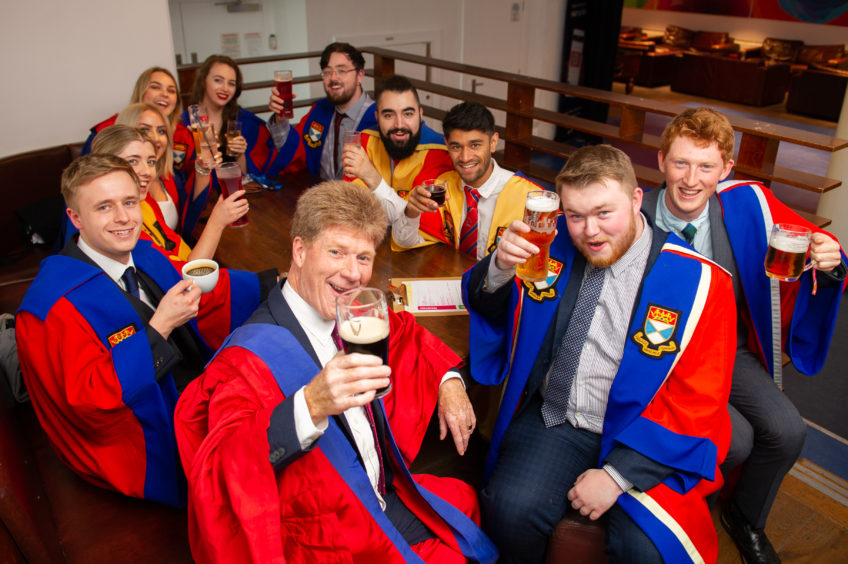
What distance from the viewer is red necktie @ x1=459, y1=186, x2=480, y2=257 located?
2939 mm

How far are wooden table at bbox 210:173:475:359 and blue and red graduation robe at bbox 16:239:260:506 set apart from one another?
35.4 inches

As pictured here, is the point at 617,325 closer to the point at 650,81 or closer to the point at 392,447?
the point at 392,447

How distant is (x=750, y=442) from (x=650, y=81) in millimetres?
10701

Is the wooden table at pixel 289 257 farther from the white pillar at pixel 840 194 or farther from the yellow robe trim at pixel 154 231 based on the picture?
the white pillar at pixel 840 194

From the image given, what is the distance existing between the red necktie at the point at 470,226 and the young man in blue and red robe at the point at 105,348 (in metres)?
1.31

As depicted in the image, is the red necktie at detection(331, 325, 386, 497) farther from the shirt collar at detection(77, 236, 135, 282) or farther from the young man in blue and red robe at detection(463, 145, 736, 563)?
the shirt collar at detection(77, 236, 135, 282)

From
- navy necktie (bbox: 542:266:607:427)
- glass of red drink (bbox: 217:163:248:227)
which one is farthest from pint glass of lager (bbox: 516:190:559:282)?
glass of red drink (bbox: 217:163:248:227)

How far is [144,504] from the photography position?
197 cm

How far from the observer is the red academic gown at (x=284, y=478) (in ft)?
4.44

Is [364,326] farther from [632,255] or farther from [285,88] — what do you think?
[285,88]

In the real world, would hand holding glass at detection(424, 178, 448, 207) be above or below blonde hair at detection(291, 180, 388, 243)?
below

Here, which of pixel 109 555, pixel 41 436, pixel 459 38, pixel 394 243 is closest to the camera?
pixel 109 555

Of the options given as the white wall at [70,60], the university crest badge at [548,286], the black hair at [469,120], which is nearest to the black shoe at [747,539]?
the university crest badge at [548,286]

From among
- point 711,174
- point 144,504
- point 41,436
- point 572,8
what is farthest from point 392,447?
point 572,8
